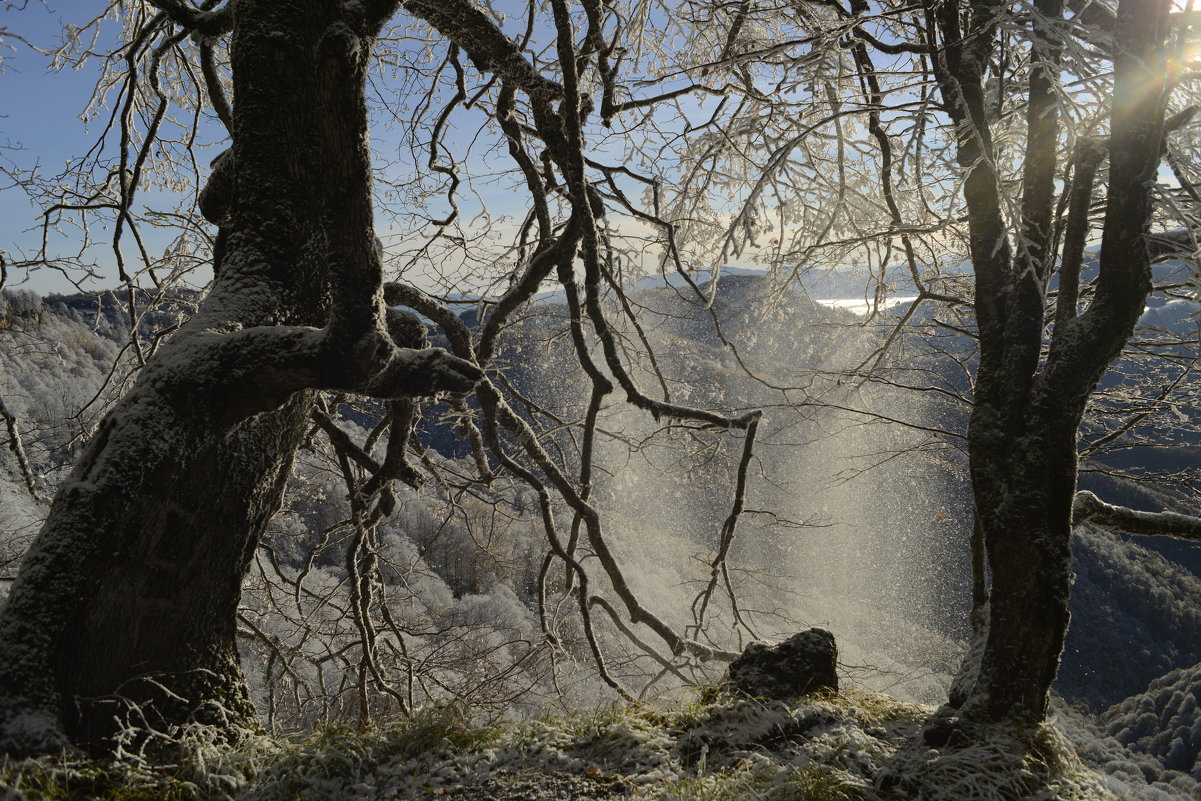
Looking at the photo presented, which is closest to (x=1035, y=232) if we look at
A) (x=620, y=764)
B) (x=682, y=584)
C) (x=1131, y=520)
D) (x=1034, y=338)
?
(x=1034, y=338)

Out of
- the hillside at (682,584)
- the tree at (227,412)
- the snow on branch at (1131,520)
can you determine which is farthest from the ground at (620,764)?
the snow on branch at (1131,520)

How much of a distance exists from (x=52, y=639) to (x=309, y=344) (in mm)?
1020

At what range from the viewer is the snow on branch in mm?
2834

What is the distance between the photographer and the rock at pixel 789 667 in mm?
2646

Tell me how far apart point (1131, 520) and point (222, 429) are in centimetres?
393

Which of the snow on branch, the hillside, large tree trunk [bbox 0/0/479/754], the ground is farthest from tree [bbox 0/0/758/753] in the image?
the snow on branch

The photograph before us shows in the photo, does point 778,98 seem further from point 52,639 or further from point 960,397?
point 52,639

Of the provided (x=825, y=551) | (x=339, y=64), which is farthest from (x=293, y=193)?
(x=825, y=551)

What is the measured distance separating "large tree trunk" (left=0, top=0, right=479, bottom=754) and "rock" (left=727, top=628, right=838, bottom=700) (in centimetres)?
189

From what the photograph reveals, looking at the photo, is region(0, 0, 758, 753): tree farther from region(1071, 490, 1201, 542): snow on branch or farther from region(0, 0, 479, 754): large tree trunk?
region(1071, 490, 1201, 542): snow on branch

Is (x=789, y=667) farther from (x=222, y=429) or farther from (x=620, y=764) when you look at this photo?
(x=222, y=429)

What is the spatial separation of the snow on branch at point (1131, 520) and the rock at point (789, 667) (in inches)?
52.2

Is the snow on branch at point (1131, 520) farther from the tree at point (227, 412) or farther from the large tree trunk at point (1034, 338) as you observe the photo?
the tree at point (227, 412)

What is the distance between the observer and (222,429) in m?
1.82
